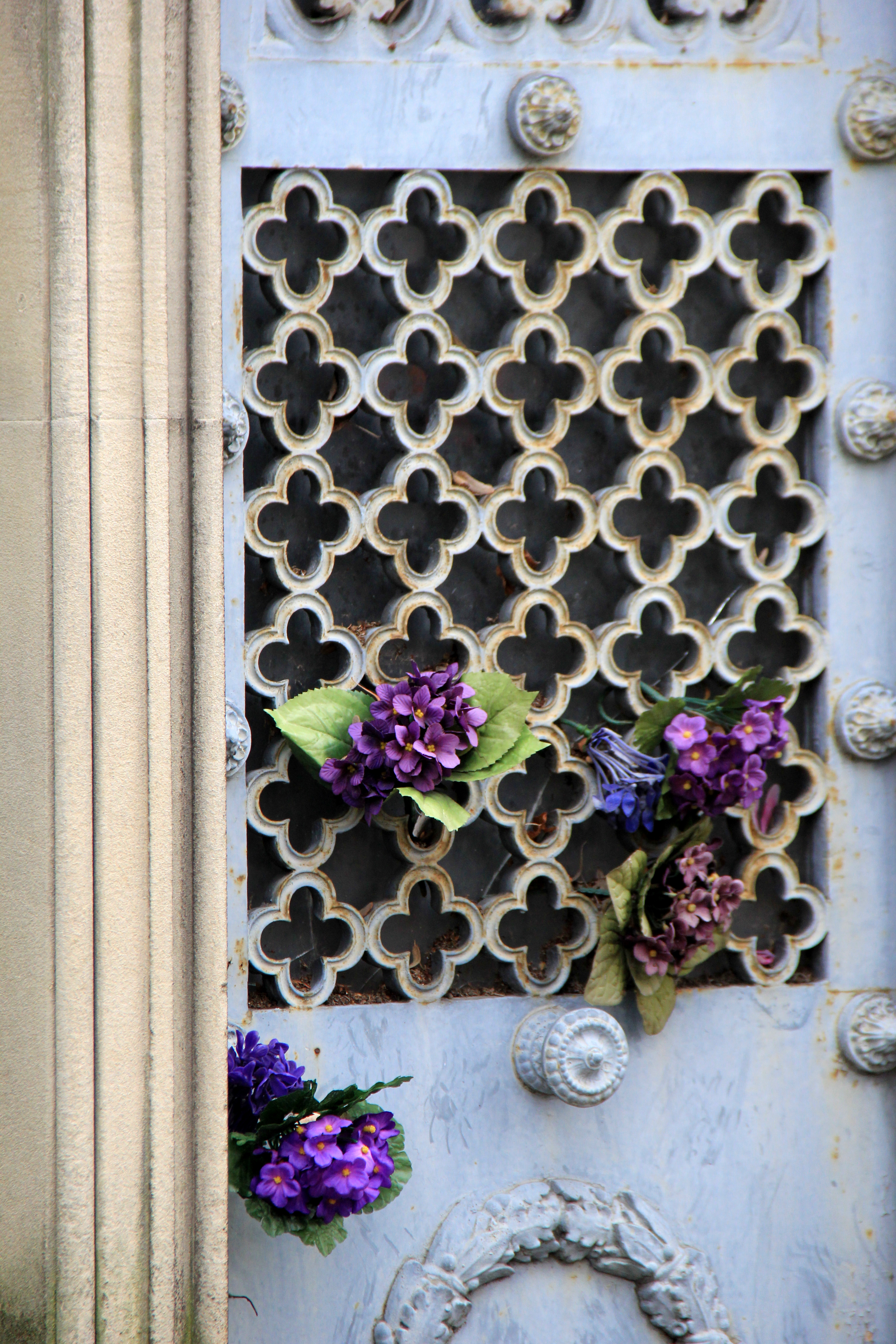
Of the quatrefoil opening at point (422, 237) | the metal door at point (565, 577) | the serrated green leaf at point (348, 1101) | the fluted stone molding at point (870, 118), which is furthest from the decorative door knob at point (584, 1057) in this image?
the fluted stone molding at point (870, 118)

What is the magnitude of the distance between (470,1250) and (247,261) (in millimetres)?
1632

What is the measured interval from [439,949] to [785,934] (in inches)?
24.6

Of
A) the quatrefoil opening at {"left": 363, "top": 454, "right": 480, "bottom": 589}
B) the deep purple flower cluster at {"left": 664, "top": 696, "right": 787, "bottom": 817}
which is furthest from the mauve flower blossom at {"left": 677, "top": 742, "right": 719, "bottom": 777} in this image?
the quatrefoil opening at {"left": 363, "top": 454, "right": 480, "bottom": 589}

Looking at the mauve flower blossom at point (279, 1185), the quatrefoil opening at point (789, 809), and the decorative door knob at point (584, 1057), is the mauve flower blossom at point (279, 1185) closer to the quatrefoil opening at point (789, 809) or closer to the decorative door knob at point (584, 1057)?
the decorative door knob at point (584, 1057)

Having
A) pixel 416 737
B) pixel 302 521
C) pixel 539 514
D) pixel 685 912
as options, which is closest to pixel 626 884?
pixel 685 912

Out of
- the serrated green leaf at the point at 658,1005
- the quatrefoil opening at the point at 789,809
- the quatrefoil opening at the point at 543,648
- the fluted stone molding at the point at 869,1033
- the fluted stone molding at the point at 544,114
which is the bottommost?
the fluted stone molding at the point at 869,1033

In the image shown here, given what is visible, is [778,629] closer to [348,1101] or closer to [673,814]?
[673,814]

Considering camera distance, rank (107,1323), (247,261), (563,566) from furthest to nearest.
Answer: (563,566) < (247,261) < (107,1323)

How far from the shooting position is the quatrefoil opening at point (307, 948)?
191 centimetres

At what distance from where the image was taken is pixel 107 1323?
1.48 metres

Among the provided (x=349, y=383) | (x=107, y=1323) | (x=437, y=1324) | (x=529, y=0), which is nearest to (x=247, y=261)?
(x=349, y=383)

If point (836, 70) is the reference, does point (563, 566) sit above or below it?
below

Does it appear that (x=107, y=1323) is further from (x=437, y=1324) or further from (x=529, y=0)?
(x=529, y=0)

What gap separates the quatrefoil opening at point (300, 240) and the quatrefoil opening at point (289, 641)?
47cm
